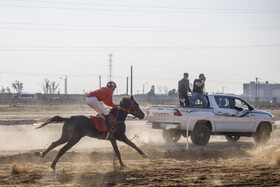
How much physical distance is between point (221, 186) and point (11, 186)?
4180mm

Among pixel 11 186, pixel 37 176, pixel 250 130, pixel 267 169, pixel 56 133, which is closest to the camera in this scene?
pixel 11 186

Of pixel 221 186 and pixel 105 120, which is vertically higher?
pixel 105 120

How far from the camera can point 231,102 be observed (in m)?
15.6

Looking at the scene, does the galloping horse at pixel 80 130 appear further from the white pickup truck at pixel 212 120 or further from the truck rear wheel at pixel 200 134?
the truck rear wheel at pixel 200 134

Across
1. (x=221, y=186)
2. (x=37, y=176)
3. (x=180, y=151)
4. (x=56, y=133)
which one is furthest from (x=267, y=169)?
(x=56, y=133)

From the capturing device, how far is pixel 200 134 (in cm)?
1470

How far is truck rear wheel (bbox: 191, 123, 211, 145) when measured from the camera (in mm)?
14594

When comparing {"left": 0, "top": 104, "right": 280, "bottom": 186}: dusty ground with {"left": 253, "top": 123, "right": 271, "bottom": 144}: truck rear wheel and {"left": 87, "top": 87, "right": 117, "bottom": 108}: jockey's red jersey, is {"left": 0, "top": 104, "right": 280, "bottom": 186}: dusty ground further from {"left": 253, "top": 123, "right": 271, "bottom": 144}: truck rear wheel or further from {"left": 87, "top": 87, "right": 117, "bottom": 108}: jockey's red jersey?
{"left": 253, "top": 123, "right": 271, "bottom": 144}: truck rear wheel

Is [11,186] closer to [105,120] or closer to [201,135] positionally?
[105,120]

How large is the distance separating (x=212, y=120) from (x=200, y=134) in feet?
2.44

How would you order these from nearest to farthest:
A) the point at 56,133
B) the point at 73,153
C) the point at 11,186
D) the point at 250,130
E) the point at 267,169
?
the point at 11,186 → the point at 267,169 → the point at 73,153 → the point at 250,130 → the point at 56,133

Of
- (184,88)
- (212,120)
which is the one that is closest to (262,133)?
(212,120)

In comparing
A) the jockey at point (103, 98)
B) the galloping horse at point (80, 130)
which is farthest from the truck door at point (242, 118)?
the jockey at point (103, 98)

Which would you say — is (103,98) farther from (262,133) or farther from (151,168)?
(262,133)
